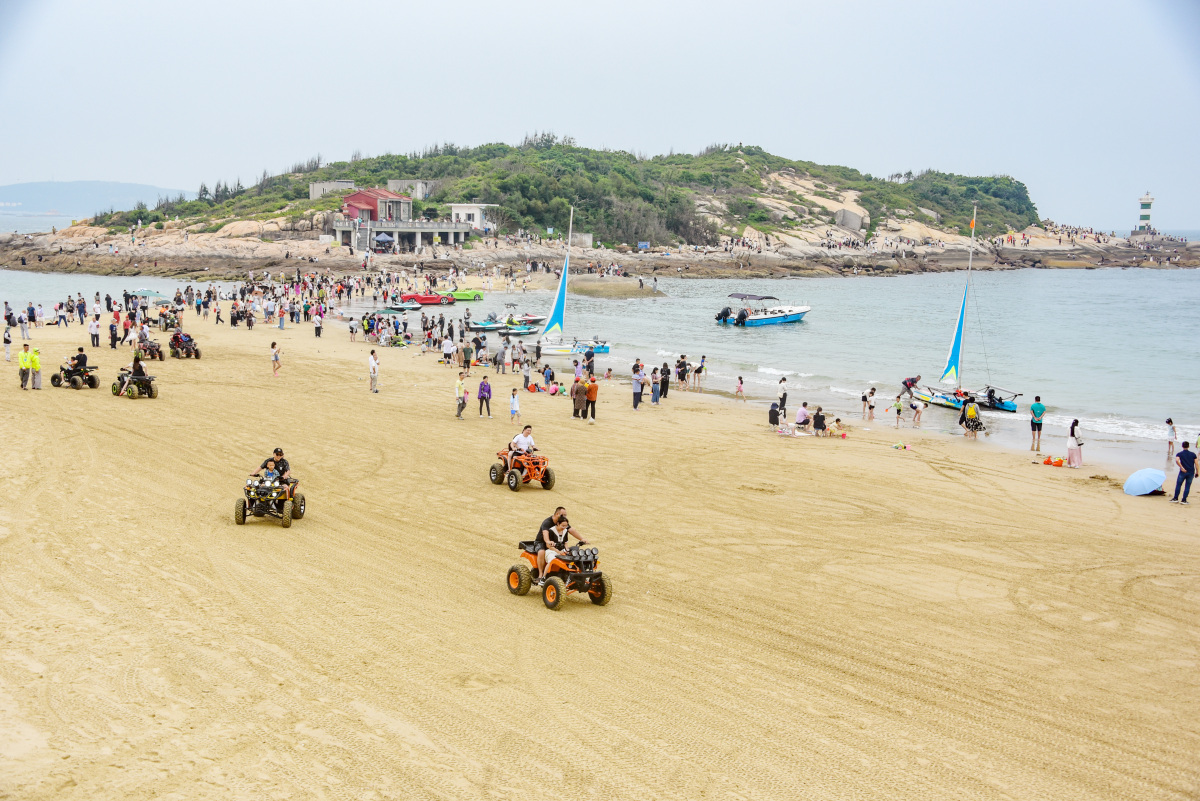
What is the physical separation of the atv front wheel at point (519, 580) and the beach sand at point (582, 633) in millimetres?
314

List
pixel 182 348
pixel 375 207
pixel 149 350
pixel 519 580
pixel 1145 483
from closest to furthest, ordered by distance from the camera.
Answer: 1. pixel 519 580
2. pixel 1145 483
3. pixel 149 350
4. pixel 182 348
5. pixel 375 207

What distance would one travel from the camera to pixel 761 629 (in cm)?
969

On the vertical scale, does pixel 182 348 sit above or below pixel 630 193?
below

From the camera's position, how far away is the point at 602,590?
1017cm

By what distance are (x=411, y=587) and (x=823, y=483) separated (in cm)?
950

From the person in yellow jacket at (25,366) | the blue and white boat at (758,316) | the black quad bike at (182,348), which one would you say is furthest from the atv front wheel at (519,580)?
the blue and white boat at (758,316)

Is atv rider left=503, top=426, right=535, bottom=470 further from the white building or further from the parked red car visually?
the white building

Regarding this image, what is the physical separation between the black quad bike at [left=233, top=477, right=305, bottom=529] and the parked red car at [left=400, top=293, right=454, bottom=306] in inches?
1697

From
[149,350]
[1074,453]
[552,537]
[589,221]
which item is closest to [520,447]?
[552,537]

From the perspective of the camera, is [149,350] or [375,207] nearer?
[149,350]

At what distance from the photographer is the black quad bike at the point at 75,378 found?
22156mm

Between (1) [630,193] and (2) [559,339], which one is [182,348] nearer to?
(2) [559,339]

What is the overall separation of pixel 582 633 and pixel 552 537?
1520 mm

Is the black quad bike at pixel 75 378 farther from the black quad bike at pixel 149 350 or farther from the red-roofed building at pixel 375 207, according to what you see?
the red-roofed building at pixel 375 207
